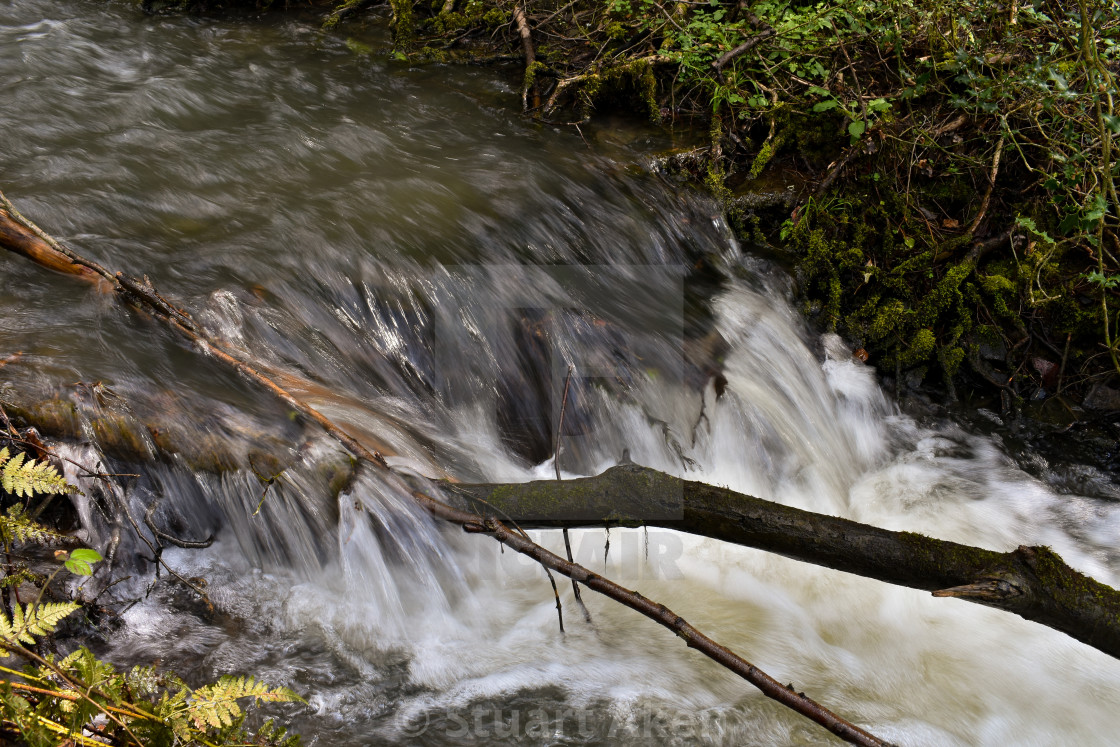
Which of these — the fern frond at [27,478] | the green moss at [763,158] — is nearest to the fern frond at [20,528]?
the fern frond at [27,478]

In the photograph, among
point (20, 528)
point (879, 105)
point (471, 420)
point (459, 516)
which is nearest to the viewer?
point (20, 528)

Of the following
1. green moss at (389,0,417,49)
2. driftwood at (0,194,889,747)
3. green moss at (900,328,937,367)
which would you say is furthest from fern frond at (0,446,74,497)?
green moss at (389,0,417,49)

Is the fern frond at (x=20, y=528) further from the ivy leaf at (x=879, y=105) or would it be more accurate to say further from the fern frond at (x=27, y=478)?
the ivy leaf at (x=879, y=105)

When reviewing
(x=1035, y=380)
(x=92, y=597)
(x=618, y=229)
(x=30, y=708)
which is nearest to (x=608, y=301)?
(x=618, y=229)

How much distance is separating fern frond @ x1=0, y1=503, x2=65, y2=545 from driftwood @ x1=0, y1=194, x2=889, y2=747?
0.89 meters

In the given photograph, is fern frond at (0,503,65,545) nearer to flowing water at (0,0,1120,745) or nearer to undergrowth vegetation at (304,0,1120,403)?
flowing water at (0,0,1120,745)

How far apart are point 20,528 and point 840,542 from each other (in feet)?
8.31

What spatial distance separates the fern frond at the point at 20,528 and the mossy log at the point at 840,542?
1.41 meters

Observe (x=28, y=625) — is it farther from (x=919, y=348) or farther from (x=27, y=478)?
(x=919, y=348)

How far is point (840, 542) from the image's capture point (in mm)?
2355

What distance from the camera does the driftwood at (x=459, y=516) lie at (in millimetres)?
2111

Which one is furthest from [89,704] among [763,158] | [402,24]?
[402,24]

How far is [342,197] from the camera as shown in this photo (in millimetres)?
4793

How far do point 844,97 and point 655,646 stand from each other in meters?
3.88
